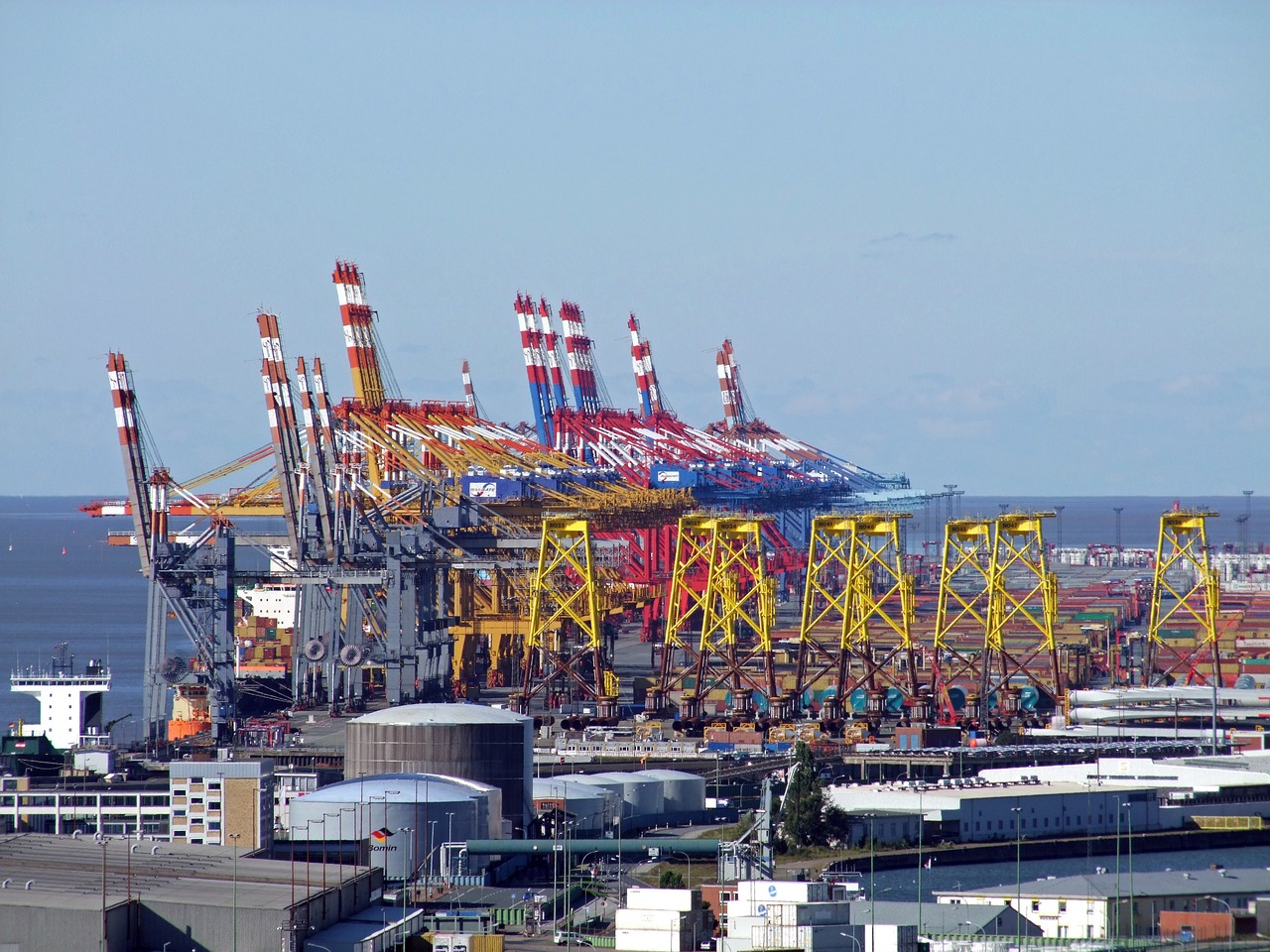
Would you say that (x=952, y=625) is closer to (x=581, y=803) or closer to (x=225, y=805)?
(x=581, y=803)

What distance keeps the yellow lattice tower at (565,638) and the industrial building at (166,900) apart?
34.8 metres

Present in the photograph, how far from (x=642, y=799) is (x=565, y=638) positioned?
32904 mm

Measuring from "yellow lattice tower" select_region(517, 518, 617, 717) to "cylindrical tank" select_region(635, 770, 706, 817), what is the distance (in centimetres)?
1833

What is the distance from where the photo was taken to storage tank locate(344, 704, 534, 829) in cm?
5544

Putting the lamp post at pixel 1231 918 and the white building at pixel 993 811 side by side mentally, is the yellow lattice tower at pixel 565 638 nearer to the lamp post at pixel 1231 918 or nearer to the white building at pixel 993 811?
the white building at pixel 993 811

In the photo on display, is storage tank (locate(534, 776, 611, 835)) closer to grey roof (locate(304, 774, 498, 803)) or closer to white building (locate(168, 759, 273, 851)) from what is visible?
grey roof (locate(304, 774, 498, 803))

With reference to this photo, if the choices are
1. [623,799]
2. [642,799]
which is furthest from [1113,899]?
[642,799]

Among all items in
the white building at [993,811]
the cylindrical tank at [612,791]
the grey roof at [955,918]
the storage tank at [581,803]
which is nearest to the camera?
the grey roof at [955,918]

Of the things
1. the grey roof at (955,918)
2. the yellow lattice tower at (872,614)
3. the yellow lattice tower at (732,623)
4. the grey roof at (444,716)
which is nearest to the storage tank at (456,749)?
the grey roof at (444,716)

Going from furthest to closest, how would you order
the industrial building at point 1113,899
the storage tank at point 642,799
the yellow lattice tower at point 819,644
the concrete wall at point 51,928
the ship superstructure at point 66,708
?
the yellow lattice tower at point 819,644, the ship superstructure at point 66,708, the storage tank at point 642,799, the industrial building at point 1113,899, the concrete wall at point 51,928

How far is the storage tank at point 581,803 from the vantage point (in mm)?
55750

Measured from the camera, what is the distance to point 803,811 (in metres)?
53.6

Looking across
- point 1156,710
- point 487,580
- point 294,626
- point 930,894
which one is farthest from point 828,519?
point 930,894

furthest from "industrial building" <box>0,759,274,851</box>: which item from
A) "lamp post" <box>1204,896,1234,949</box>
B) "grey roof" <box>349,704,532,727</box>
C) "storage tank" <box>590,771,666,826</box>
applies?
"lamp post" <box>1204,896,1234,949</box>
